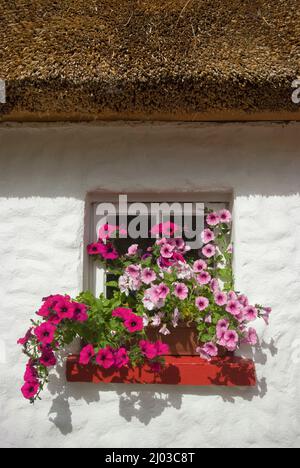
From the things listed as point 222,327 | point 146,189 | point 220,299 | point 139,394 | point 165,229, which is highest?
point 146,189

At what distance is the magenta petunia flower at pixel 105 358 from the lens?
1.78 meters

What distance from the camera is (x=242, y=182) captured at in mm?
1999

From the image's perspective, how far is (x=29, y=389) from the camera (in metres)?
1.80

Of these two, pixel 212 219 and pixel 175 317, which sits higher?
pixel 212 219

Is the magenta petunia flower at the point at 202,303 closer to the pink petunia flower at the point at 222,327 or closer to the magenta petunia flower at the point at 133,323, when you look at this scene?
the pink petunia flower at the point at 222,327

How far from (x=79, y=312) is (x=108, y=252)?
0.33 meters

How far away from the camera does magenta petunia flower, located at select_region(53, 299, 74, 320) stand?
1.77 meters

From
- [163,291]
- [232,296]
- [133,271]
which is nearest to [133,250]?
[133,271]

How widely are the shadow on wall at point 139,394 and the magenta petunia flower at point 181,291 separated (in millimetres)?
371

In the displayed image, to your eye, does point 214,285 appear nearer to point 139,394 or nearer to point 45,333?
point 139,394

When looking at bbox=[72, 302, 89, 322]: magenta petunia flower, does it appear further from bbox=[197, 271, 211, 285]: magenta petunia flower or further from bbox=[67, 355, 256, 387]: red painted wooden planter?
bbox=[197, 271, 211, 285]: magenta petunia flower

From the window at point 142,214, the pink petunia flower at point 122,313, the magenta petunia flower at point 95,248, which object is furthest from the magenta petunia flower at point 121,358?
the magenta petunia flower at point 95,248

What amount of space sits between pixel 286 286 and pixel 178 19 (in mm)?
Answer: 1176
